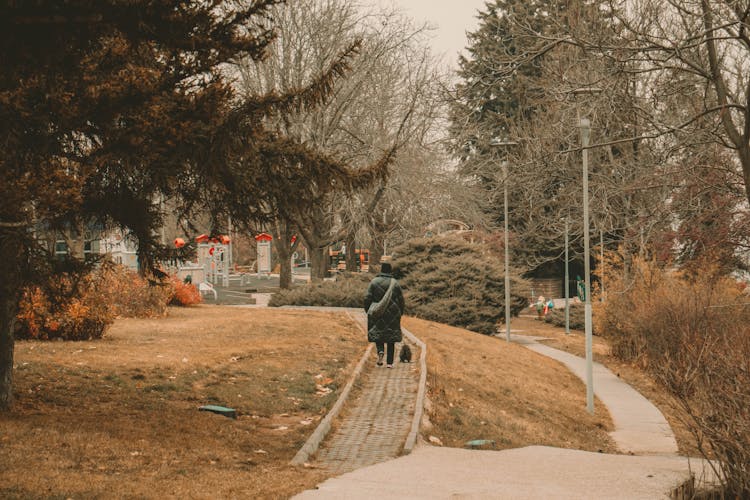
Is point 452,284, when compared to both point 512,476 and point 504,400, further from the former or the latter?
point 512,476

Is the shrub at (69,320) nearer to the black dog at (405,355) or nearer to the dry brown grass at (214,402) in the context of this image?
the dry brown grass at (214,402)

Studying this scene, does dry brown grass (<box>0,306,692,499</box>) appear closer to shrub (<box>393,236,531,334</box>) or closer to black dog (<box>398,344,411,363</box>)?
black dog (<box>398,344,411,363</box>)

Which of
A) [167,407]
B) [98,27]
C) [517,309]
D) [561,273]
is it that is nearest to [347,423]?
[167,407]

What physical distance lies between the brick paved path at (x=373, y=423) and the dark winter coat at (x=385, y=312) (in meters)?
0.82

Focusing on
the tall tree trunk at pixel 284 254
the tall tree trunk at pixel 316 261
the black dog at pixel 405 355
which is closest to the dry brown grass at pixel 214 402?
the black dog at pixel 405 355

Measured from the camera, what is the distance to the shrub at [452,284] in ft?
113

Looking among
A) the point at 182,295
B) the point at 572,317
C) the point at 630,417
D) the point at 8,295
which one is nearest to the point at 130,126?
the point at 8,295

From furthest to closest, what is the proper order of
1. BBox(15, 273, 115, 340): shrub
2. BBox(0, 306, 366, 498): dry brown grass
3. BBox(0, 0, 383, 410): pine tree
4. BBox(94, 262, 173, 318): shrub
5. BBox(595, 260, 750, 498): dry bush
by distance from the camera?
1. BBox(94, 262, 173, 318): shrub
2. BBox(15, 273, 115, 340): shrub
3. BBox(0, 306, 366, 498): dry brown grass
4. BBox(595, 260, 750, 498): dry bush
5. BBox(0, 0, 383, 410): pine tree

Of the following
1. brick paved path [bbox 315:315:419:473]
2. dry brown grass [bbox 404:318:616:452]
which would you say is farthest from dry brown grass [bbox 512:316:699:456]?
brick paved path [bbox 315:315:419:473]

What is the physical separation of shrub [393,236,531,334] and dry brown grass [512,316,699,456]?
2891 millimetres

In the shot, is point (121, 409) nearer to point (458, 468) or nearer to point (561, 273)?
point (458, 468)

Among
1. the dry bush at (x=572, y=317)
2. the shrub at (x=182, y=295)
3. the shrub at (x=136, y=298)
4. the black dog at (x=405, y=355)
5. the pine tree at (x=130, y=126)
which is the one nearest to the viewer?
the pine tree at (x=130, y=126)

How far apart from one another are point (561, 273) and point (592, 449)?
140 feet

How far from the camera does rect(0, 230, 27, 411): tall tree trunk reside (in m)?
9.45
